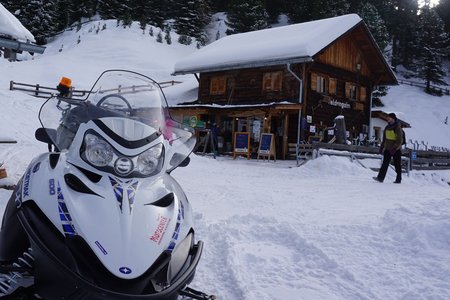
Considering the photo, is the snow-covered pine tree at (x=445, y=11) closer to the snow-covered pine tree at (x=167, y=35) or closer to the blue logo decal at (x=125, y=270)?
the snow-covered pine tree at (x=167, y=35)

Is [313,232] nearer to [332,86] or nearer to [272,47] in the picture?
[272,47]

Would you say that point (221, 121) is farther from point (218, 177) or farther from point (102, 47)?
point (102, 47)

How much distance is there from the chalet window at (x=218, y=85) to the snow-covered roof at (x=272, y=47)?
104 centimetres

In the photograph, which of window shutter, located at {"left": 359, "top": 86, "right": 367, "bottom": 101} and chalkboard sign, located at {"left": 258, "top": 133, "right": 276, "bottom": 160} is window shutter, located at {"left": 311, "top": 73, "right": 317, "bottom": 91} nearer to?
window shutter, located at {"left": 359, "top": 86, "right": 367, "bottom": 101}

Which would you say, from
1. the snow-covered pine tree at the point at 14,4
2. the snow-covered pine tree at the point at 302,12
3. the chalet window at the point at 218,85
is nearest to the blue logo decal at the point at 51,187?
the chalet window at the point at 218,85

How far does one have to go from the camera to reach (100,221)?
2.05 metres

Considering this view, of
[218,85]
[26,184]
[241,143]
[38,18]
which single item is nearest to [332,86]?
[218,85]

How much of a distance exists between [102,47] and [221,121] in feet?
84.1

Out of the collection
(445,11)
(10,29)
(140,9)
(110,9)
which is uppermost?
(445,11)

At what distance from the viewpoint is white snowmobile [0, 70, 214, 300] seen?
6.44ft

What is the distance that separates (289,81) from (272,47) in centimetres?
188

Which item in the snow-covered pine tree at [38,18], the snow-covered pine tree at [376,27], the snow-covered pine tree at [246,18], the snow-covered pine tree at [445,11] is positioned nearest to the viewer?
the snow-covered pine tree at [376,27]

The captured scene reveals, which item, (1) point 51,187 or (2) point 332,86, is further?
(2) point 332,86

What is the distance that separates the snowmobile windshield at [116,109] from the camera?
267 cm
